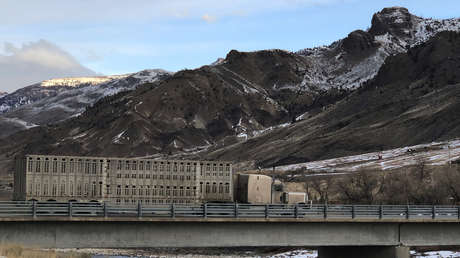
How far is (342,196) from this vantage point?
438ft

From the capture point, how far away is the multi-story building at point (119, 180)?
67.1 meters

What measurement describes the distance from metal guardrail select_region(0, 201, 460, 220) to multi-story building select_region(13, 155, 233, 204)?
18.6 m

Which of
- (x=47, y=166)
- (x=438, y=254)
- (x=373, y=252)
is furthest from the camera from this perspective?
(x=438, y=254)

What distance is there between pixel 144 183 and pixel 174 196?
332 centimetres

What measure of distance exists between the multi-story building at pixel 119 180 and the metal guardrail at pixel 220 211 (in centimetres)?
1859

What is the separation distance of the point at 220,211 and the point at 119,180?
86.4 ft

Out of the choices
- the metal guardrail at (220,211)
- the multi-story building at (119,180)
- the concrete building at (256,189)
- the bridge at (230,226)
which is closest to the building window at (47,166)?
the multi-story building at (119,180)

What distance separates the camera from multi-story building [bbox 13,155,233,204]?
220ft

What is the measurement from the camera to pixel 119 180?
70188 millimetres

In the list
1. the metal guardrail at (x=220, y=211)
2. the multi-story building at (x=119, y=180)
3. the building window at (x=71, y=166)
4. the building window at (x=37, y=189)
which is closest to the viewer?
the metal guardrail at (x=220, y=211)

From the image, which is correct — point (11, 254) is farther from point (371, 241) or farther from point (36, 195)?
point (36, 195)

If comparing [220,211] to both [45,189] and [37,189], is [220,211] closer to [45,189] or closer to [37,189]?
[45,189]

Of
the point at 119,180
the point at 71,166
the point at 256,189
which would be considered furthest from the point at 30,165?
the point at 256,189

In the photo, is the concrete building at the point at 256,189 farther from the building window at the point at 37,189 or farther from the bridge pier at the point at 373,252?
the building window at the point at 37,189
